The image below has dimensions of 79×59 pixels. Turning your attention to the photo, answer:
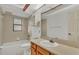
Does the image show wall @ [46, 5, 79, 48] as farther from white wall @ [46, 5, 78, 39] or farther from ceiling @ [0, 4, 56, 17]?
ceiling @ [0, 4, 56, 17]

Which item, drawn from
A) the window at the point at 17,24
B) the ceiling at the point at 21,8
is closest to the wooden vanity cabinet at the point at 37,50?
the window at the point at 17,24

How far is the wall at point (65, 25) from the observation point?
1316 mm

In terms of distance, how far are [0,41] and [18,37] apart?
247mm

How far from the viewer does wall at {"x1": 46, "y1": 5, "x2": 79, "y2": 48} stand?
132cm

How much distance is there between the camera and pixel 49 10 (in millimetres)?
1516

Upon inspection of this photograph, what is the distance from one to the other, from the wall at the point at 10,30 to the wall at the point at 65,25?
35 cm

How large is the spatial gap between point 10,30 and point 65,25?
2.49ft

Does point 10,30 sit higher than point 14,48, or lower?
higher

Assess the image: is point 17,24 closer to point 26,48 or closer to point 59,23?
point 26,48

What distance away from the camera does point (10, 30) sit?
1435 millimetres

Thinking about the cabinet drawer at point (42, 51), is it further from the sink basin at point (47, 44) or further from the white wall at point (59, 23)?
the white wall at point (59, 23)

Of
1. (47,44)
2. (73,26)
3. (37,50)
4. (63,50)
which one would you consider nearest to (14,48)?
(37,50)

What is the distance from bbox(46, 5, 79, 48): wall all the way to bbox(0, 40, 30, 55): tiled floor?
0.38 metres

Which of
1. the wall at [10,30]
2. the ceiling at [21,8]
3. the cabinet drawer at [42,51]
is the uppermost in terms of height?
the ceiling at [21,8]
